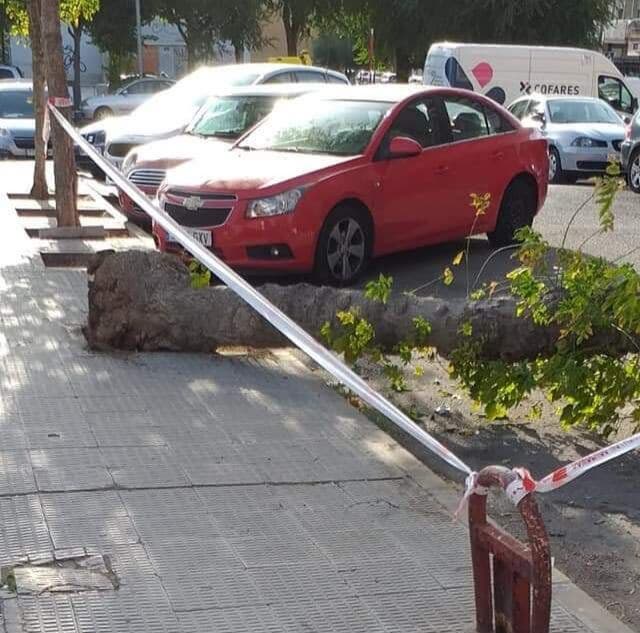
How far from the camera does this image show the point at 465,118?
12227 mm

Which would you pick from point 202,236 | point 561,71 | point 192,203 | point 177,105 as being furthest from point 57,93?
point 561,71

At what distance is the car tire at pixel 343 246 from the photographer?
10.4 meters

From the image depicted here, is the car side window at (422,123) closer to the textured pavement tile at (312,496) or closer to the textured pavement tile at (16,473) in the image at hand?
the textured pavement tile at (312,496)

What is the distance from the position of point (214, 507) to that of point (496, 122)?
800 centimetres

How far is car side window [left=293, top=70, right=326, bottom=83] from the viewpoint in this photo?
18.8m

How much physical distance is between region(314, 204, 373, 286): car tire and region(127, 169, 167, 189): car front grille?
10.4 ft

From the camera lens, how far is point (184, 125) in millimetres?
15883

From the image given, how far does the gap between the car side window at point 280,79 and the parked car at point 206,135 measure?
2.96 metres

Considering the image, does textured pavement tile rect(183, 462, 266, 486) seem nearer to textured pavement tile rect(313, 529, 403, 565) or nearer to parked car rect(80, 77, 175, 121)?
textured pavement tile rect(313, 529, 403, 565)

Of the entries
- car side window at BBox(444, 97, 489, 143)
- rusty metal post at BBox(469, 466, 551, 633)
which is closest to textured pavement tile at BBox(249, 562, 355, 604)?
rusty metal post at BBox(469, 466, 551, 633)

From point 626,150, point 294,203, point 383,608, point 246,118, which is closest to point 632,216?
point 626,150

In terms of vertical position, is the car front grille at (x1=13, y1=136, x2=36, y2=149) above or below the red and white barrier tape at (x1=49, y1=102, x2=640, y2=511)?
below

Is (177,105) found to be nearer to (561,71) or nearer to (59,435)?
(59,435)

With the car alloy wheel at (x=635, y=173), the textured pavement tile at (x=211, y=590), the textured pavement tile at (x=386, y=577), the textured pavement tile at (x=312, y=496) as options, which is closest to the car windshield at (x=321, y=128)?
the textured pavement tile at (x=312, y=496)
